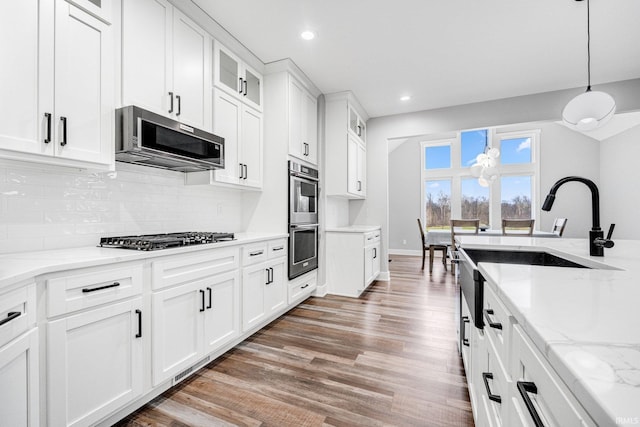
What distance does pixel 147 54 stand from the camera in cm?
→ 195

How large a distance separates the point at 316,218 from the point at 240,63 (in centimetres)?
195

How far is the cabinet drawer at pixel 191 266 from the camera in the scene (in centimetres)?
171

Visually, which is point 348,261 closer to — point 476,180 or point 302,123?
point 302,123

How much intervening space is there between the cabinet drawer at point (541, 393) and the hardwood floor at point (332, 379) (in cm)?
109

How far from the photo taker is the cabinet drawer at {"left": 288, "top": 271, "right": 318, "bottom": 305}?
3.22m

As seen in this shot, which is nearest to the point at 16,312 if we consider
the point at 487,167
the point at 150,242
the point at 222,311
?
the point at 150,242

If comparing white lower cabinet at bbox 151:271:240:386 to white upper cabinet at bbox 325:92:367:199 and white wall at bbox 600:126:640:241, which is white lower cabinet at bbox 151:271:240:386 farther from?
white wall at bbox 600:126:640:241

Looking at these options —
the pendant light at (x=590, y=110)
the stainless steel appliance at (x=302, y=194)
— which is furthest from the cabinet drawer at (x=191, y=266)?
the pendant light at (x=590, y=110)

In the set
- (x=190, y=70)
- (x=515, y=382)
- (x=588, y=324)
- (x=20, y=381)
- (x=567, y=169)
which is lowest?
(x=20, y=381)

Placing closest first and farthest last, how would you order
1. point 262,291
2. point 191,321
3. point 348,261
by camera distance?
point 191,321 < point 262,291 < point 348,261

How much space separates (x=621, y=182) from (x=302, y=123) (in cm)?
623

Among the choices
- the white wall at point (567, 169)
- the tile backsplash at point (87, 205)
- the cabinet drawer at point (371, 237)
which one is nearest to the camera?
the tile backsplash at point (87, 205)

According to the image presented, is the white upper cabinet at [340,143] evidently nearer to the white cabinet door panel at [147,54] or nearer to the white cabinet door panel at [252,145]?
the white cabinet door panel at [252,145]

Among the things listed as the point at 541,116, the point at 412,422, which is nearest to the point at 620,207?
the point at 541,116
